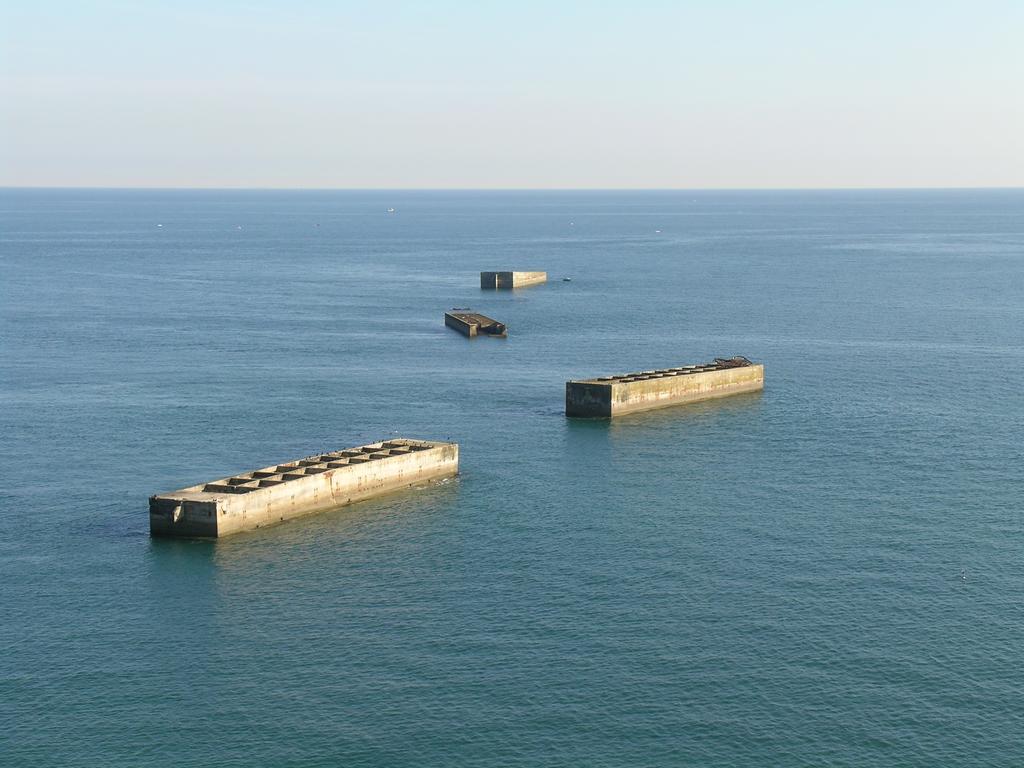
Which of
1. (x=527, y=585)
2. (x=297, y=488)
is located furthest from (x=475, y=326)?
(x=527, y=585)

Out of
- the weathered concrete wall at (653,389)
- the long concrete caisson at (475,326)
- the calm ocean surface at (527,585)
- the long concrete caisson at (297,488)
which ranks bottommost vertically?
the calm ocean surface at (527,585)

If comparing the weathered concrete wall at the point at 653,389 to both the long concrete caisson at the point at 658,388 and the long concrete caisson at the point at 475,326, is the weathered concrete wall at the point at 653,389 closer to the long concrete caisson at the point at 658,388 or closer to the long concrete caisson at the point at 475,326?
the long concrete caisson at the point at 658,388

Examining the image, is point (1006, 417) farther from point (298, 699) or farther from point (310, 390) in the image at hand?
point (298, 699)

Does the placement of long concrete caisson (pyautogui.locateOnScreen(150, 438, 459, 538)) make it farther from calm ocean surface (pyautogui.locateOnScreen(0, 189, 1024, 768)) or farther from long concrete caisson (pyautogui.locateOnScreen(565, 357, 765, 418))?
long concrete caisson (pyautogui.locateOnScreen(565, 357, 765, 418))

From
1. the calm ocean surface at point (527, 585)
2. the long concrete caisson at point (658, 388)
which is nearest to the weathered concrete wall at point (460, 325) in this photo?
the calm ocean surface at point (527, 585)

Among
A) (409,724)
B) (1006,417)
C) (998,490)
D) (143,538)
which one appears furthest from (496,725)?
(1006,417)

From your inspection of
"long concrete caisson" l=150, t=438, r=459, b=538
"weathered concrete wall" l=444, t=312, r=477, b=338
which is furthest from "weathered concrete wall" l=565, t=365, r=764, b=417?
"weathered concrete wall" l=444, t=312, r=477, b=338

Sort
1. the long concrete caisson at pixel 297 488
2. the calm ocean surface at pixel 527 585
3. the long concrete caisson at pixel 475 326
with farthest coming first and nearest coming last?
the long concrete caisson at pixel 475 326 < the long concrete caisson at pixel 297 488 < the calm ocean surface at pixel 527 585
